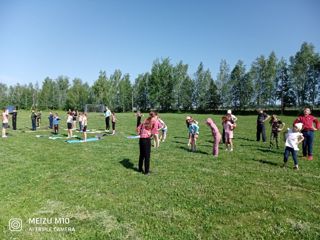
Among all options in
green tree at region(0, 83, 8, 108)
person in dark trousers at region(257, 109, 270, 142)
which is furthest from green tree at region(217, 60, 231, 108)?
green tree at region(0, 83, 8, 108)

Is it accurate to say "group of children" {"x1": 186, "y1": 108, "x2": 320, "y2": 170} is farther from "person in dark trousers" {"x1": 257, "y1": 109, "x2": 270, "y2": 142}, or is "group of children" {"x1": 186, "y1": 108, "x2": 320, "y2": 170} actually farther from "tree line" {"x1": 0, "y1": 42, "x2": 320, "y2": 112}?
"tree line" {"x1": 0, "y1": 42, "x2": 320, "y2": 112}

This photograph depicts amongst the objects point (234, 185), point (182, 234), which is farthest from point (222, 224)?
point (234, 185)

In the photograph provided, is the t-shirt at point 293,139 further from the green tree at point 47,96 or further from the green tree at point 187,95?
the green tree at point 47,96

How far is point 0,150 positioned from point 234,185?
12.8 metres

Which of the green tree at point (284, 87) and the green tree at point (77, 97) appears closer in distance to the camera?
the green tree at point (284, 87)

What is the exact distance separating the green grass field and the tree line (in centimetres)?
6813

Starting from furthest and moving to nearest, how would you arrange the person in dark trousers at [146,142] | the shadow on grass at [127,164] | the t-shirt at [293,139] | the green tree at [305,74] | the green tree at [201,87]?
the green tree at [201,87] → the green tree at [305,74] → the shadow on grass at [127,164] → the t-shirt at [293,139] → the person in dark trousers at [146,142]

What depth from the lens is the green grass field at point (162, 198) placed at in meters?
5.73

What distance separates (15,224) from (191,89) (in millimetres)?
90046

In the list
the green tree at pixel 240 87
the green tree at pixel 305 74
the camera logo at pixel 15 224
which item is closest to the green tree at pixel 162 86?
the green tree at pixel 240 87

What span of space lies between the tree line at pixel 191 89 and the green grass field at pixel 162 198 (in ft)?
224

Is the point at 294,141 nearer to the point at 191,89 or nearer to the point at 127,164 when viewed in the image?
the point at 127,164

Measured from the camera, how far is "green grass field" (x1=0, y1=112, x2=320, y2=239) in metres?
5.73

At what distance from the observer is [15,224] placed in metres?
5.96
